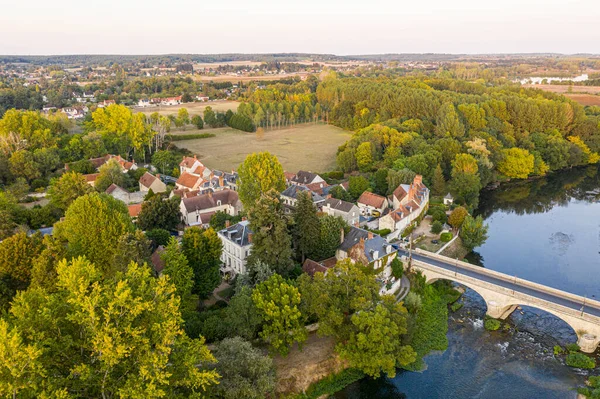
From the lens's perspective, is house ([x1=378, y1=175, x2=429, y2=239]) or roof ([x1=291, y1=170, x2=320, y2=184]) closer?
house ([x1=378, y1=175, x2=429, y2=239])

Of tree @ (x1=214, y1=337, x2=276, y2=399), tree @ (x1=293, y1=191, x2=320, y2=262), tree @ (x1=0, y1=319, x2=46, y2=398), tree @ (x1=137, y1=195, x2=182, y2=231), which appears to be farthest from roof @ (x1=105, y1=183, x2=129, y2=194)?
tree @ (x1=0, y1=319, x2=46, y2=398)

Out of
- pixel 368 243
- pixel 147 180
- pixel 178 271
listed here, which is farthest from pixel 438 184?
pixel 178 271

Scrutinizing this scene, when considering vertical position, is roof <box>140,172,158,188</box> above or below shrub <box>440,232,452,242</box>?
above

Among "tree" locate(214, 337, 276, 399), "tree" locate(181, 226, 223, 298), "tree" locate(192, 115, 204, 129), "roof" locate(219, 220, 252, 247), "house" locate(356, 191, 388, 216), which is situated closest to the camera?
"tree" locate(214, 337, 276, 399)

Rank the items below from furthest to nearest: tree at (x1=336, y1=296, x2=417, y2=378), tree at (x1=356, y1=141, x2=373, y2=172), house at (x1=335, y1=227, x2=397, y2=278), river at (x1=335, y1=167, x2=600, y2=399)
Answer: tree at (x1=356, y1=141, x2=373, y2=172) → house at (x1=335, y1=227, x2=397, y2=278) → river at (x1=335, y1=167, x2=600, y2=399) → tree at (x1=336, y1=296, x2=417, y2=378)

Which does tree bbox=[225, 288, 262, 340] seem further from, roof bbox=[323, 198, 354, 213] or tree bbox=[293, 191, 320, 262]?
roof bbox=[323, 198, 354, 213]

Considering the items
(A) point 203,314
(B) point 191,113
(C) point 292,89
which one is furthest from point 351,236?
(C) point 292,89
